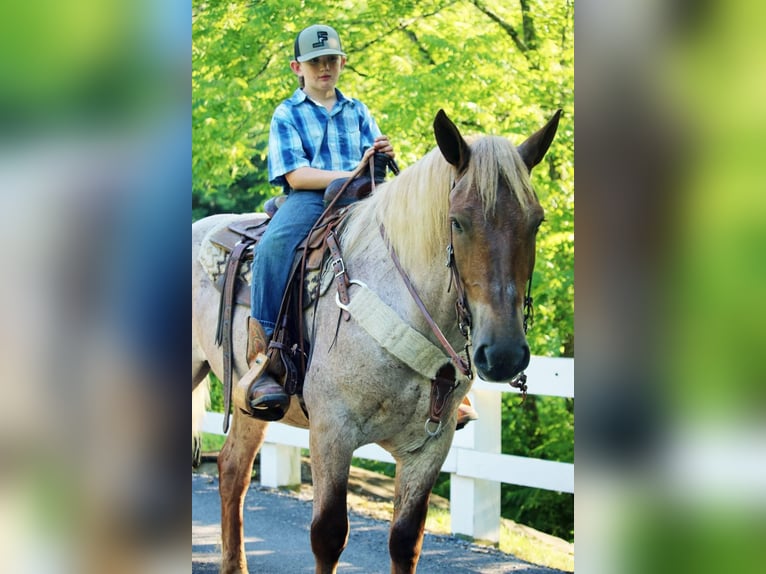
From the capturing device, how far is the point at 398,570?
4027 mm

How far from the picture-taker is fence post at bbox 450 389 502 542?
252 inches

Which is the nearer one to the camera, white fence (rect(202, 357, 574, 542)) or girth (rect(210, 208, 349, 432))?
girth (rect(210, 208, 349, 432))

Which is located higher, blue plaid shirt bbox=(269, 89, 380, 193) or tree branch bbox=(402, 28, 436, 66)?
tree branch bbox=(402, 28, 436, 66)

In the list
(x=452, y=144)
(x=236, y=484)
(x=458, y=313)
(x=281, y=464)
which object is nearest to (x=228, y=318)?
(x=236, y=484)

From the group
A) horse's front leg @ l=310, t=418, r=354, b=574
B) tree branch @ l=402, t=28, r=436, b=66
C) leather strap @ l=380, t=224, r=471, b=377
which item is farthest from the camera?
tree branch @ l=402, t=28, r=436, b=66

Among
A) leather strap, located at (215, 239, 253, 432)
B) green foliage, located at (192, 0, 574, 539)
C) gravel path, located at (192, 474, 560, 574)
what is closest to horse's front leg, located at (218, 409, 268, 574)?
leather strap, located at (215, 239, 253, 432)

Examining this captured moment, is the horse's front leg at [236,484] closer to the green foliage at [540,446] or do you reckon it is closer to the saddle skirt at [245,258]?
the saddle skirt at [245,258]

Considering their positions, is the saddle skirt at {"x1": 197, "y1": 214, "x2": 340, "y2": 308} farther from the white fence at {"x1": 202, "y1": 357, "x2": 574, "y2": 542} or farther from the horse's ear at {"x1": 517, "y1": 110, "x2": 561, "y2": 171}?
the white fence at {"x1": 202, "y1": 357, "x2": 574, "y2": 542}

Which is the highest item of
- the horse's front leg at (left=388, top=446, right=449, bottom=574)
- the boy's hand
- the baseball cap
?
the baseball cap

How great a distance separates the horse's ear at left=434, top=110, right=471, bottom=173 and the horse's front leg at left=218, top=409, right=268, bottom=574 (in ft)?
7.87
